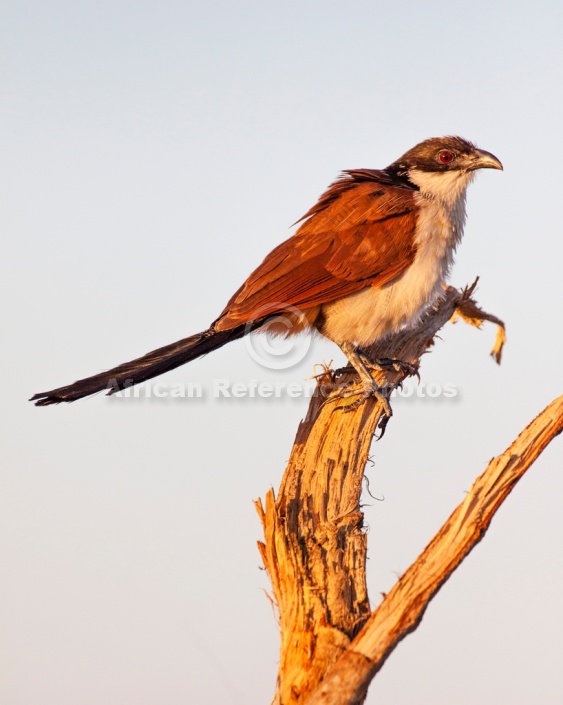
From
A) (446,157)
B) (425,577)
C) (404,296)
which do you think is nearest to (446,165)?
(446,157)

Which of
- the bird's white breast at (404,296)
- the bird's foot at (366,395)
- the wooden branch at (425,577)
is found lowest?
the wooden branch at (425,577)

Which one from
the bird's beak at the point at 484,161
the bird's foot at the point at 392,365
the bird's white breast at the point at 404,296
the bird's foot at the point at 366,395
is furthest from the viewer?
the bird's beak at the point at 484,161

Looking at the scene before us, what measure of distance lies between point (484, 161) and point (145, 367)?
2.13m

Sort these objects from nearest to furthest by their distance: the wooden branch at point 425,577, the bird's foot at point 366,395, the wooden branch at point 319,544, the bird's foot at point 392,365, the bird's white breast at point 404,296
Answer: the wooden branch at point 425,577
the wooden branch at point 319,544
the bird's foot at point 366,395
the bird's white breast at point 404,296
the bird's foot at point 392,365

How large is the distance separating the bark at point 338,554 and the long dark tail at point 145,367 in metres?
0.58

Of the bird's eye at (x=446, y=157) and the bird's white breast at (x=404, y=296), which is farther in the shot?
the bird's eye at (x=446, y=157)

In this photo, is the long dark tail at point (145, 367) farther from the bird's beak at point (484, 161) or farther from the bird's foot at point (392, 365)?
the bird's beak at point (484, 161)

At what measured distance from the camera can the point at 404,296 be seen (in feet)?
12.3

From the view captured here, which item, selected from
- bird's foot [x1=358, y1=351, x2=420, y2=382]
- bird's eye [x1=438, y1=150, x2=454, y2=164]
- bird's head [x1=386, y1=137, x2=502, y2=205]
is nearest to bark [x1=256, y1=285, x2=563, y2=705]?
bird's foot [x1=358, y1=351, x2=420, y2=382]

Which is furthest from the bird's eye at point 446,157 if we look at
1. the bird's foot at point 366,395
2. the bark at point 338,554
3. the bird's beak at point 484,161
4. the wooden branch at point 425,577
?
the wooden branch at point 425,577

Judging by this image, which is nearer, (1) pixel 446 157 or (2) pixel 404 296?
(2) pixel 404 296

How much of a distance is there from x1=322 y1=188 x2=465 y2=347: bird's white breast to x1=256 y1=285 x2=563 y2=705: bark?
0.39 metres

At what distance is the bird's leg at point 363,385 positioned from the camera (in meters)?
3.65

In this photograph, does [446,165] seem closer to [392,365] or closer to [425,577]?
[392,365]
